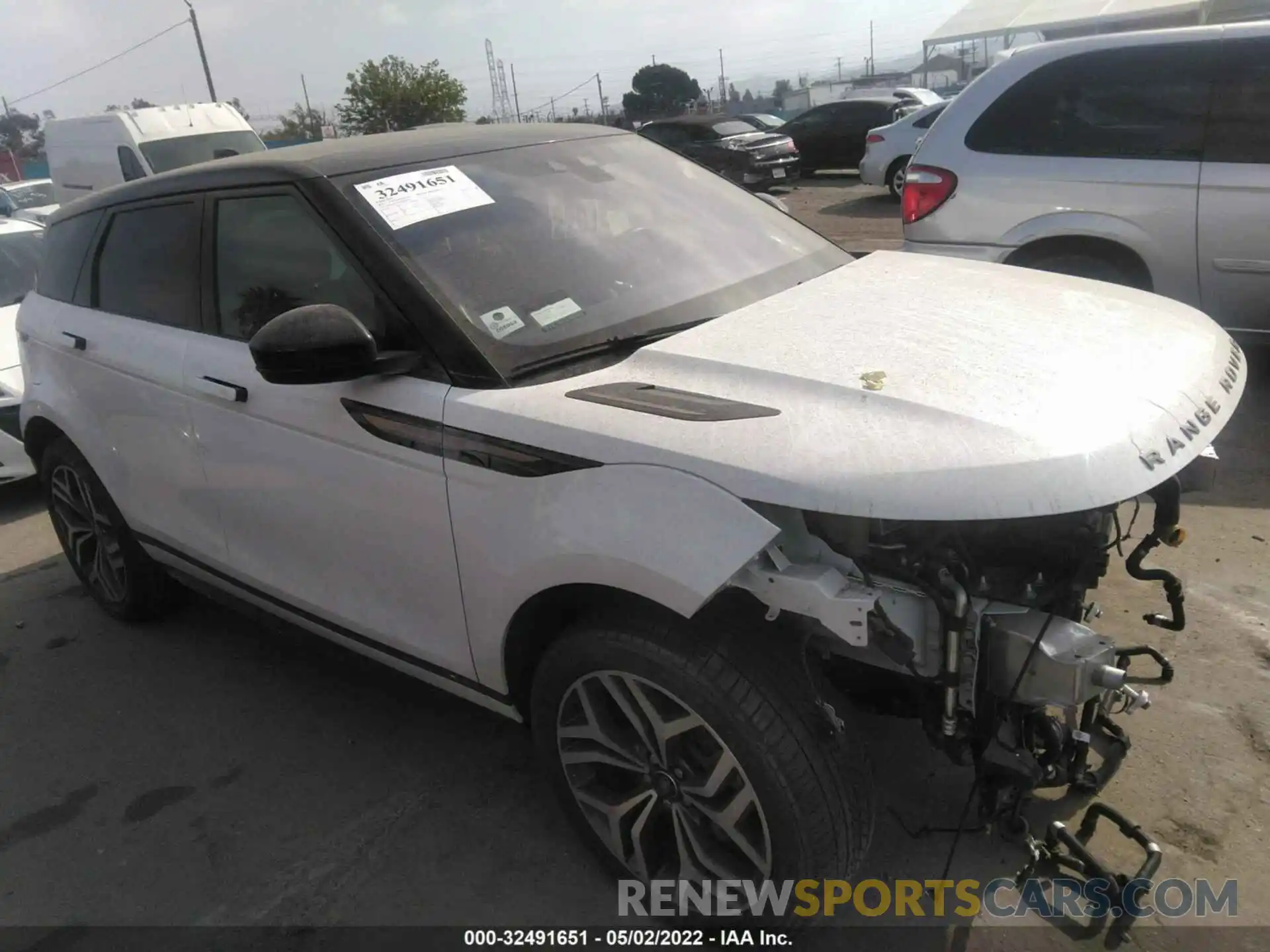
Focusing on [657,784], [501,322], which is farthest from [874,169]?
[657,784]

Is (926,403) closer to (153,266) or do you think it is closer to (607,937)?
(607,937)

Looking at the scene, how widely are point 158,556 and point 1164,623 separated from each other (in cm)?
346

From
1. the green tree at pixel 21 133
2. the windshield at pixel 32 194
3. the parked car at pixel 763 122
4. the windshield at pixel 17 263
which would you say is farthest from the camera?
the green tree at pixel 21 133

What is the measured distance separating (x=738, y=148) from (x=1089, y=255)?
42.3 feet

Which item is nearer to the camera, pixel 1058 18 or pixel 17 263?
pixel 17 263

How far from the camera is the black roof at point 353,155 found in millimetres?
2863

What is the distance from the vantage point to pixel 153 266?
137 inches

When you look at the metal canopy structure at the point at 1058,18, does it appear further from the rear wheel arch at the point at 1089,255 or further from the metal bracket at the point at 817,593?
the metal bracket at the point at 817,593

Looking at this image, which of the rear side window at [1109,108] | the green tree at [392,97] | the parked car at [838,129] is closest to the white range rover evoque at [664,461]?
the rear side window at [1109,108]

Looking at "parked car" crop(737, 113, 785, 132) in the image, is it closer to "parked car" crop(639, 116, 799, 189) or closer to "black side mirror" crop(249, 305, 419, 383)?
"parked car" crop(639, 116, 799, 189)

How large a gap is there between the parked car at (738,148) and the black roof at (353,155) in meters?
13.8

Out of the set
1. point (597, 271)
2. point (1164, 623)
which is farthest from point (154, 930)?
point (1164, 623)

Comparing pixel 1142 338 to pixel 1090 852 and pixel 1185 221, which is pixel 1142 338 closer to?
pixel 1090 852

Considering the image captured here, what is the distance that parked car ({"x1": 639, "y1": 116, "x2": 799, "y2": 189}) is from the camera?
56.0 feet
